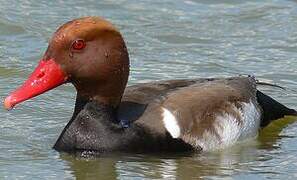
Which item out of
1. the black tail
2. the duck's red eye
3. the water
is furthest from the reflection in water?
the black tail

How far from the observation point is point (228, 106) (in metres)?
8.78

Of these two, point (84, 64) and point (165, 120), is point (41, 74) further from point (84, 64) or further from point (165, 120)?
point (165, 120)

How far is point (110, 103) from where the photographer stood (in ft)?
27.1

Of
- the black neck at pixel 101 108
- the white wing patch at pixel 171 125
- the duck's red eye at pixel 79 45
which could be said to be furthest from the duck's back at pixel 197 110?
the duck's red eye at pixel 79 45

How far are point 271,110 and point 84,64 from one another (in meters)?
1.98

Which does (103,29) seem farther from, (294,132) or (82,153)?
(294,132)

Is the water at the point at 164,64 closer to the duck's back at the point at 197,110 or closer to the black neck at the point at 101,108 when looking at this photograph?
the duck's back at the point at 197,110

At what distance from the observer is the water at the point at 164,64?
26.4ft

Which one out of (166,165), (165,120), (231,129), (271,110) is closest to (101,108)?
(165,120)

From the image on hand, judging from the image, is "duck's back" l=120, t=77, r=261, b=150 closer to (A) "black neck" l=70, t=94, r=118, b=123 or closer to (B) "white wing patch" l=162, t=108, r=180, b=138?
(B) "white wing patch" l=162, t=108, r=180, b=138

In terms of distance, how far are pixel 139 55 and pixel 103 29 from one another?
3103 millimetres

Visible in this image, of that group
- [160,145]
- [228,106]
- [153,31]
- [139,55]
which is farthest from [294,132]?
[153,31]

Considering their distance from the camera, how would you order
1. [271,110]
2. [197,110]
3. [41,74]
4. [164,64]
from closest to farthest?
[41,74]
[197,110]
[271,110]
[164,64]

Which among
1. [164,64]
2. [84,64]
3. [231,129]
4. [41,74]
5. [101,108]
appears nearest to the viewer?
[41,74]
